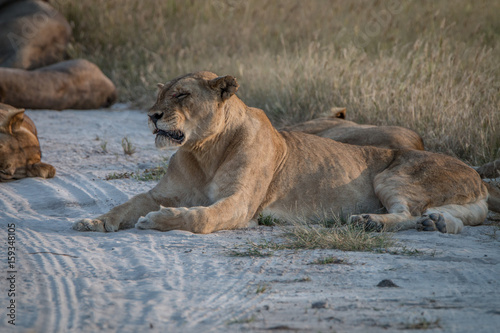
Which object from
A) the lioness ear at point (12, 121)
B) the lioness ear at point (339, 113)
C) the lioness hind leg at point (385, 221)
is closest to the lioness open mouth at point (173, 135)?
the lioness hind leg at point (385, 221)

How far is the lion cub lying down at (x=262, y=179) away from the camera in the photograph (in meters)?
4.54

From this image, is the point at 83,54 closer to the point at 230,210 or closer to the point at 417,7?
the point at 417,7

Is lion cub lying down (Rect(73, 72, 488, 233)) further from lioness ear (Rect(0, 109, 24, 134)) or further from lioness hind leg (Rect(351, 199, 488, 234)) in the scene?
lioness ear (Rect(0, 109, 24, 134))

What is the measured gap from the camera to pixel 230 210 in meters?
4.52

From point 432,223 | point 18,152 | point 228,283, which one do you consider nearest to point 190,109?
point 228,283

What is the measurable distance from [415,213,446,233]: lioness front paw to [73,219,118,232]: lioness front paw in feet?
7.33

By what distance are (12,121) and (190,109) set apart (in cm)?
264

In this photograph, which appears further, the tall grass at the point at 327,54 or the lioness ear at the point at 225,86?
the tall grass at the point at 327,54

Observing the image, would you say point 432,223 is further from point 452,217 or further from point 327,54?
point 327,54

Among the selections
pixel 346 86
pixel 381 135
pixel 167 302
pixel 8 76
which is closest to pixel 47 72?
pixel 8 76

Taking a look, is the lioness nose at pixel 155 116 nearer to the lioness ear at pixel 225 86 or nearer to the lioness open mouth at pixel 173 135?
the lioness open mouth at pixel 173 135

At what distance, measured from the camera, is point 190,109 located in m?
4.58

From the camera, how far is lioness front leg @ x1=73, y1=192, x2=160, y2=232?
14.6ft

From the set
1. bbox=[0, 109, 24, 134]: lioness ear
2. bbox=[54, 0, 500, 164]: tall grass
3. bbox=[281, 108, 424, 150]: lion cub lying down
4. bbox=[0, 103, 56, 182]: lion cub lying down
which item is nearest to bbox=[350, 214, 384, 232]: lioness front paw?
bbox=[281, 108, 424, 150]: lion cub lying down
